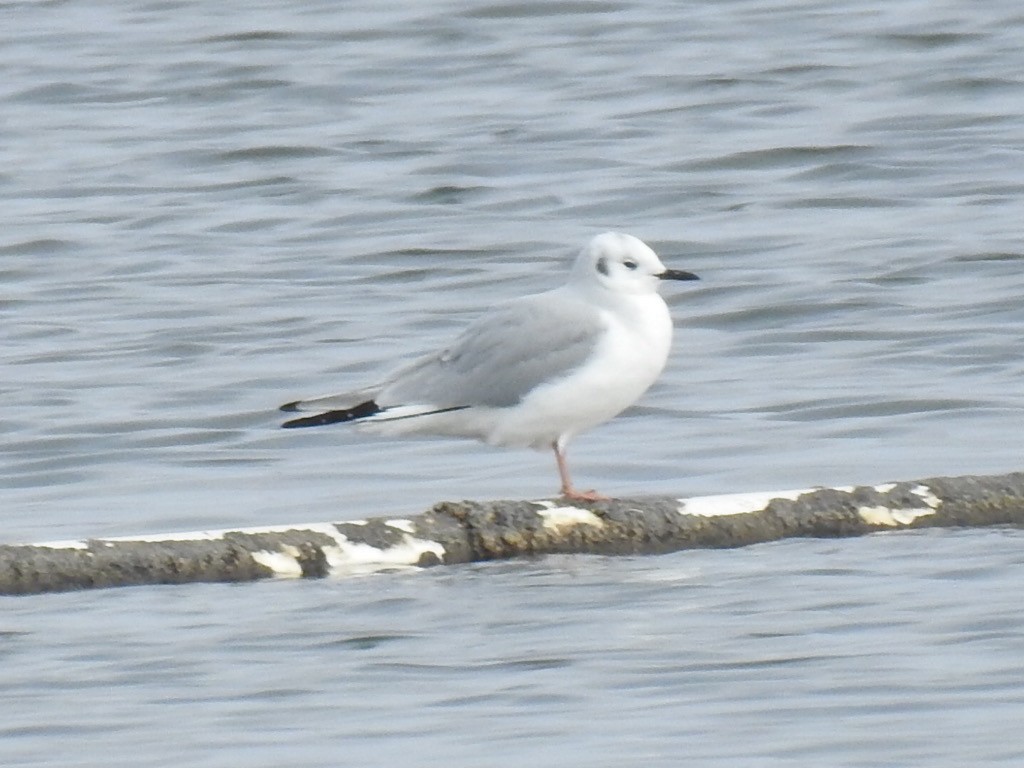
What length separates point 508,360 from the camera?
879 cm

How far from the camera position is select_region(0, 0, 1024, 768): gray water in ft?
22.3

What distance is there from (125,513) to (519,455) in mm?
1692

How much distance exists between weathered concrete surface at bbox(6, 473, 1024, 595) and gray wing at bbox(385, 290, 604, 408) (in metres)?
1.37

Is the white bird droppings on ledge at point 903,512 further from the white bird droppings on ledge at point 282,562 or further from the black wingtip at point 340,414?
the black wingtip at point 340,414

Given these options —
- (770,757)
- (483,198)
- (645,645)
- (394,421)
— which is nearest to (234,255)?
(483,198)

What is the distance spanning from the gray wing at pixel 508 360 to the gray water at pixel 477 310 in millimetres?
808

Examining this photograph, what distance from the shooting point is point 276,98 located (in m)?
21.1

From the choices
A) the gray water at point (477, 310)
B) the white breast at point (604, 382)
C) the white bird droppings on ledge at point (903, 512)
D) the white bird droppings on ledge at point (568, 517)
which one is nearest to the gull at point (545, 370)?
the white breast at point (604, 382)

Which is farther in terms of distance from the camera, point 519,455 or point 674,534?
point 519,455

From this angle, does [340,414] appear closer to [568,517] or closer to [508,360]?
[508,360]

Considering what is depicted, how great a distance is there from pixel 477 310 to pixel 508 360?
5518 mm

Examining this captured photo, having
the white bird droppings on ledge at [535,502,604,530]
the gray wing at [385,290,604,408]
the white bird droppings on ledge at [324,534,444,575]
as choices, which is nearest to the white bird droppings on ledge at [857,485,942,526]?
the white bird droppings on ledge at [535,502,604,530]

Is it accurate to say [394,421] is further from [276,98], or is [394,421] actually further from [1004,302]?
[276,98]

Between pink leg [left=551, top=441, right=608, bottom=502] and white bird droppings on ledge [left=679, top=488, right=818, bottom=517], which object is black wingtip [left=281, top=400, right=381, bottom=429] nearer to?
pink leg [left=551, top=441, right=608, bottom=502]
